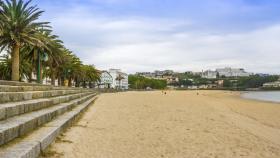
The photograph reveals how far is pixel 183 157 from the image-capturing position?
811 centimetres

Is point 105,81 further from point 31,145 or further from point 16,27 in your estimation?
point 31,145

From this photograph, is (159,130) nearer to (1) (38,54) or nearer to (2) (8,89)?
(2) (8,89)

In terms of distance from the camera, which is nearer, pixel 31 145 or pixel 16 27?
pixel 31 145

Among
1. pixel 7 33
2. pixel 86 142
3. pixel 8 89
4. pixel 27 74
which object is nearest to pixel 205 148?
pixel 86 142

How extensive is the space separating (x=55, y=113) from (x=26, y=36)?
76.0 feet

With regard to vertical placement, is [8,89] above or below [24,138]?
above

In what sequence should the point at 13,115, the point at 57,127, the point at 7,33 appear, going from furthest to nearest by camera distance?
the point at 7,33, the point at 57,127, the point at 13,115

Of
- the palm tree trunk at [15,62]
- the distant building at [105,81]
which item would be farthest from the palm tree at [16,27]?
the distant building at [105,81]

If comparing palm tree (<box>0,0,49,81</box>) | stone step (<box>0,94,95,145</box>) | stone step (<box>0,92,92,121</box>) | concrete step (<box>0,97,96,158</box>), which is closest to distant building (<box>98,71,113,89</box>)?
palm tree (<box>0,0,49,81</box>)

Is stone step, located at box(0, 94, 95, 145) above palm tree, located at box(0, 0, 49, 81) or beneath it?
beneath

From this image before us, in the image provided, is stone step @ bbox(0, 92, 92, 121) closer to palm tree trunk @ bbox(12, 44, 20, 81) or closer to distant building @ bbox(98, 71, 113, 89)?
palm tree trunk @ bbox(12, 44, 20, 81)

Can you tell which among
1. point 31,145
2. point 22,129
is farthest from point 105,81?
point 31,145

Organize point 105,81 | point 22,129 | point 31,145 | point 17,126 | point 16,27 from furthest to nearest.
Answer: point 105,81, point 16,27, point 22,129, point 17,126, point 31,145

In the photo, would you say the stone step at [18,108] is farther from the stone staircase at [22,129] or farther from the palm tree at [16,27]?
the palm tree at [16,27]
